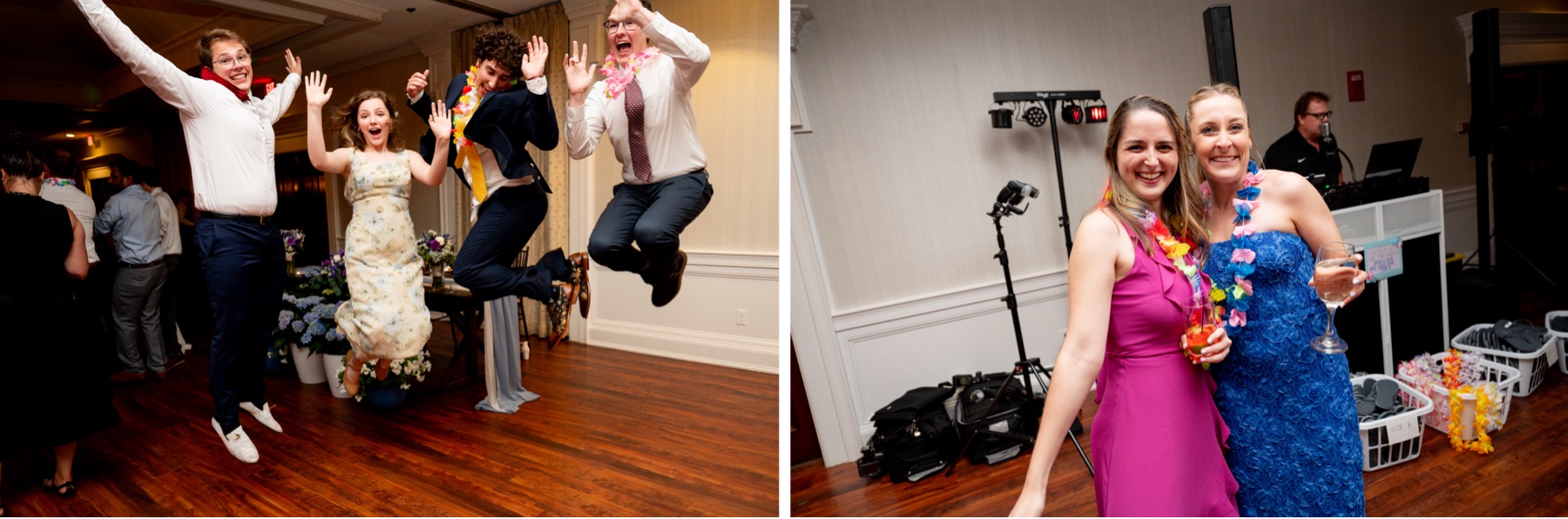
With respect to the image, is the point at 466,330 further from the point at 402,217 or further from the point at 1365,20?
the point at 1365,20

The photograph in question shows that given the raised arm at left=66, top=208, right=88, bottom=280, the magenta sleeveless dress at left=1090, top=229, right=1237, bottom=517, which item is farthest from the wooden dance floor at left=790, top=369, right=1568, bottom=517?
the raised arm at left=66, top=208, right=88, bottom=280

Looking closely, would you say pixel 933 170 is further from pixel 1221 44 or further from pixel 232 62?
pixel 232 62

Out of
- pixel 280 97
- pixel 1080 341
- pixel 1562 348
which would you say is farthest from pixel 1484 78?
pixel 280 97

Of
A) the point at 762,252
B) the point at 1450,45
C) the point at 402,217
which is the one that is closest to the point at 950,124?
the point at 762,252

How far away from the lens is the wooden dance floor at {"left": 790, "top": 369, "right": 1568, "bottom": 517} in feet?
9.92

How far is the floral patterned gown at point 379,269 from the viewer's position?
3.13m

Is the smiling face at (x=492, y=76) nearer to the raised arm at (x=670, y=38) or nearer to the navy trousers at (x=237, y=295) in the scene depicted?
the raised arm at (x=670, y=38)

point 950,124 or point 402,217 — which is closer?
point 402,217

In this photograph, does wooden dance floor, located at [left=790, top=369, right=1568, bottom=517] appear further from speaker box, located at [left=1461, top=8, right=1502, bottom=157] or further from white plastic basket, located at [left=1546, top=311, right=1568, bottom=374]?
speaker box, located at [left=1461, top=8, right=1502, bottom=157]

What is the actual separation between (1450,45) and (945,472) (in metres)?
6.88

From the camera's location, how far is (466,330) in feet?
15.7

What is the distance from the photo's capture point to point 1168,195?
1801mm

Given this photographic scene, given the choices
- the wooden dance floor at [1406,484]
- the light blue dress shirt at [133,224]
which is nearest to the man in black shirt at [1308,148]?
the wooden dance floor at [1406,484]

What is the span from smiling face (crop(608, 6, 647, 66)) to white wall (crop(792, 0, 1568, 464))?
5.96 ft
